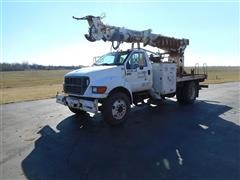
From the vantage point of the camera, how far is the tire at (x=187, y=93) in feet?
40.4

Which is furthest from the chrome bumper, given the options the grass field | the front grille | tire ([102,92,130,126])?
the grass field

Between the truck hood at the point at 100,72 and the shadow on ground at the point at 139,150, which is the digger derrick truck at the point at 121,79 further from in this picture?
the shadow on ground at the point at 139,150

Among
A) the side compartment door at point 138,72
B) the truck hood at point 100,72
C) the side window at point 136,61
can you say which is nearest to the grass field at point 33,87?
the side compartment door at point 138,72

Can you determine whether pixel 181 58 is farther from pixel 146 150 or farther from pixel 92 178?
pixel 92 178

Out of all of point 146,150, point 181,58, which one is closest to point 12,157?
point 146,150

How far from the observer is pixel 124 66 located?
8.91 m

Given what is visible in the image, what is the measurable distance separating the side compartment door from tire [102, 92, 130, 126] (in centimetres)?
84

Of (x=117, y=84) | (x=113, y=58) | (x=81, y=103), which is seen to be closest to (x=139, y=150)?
(x=81, y=103)

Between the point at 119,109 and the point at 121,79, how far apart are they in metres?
1.01

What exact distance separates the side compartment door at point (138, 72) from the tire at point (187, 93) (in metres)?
2.87

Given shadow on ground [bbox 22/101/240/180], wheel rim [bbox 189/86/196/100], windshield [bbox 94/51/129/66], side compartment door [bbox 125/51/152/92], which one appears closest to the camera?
shadow on ground [bbox 22/101/240/180]

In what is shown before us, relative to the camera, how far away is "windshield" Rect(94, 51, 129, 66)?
923 centimetres

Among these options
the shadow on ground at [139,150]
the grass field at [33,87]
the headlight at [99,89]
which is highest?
the headlight at [99,89]

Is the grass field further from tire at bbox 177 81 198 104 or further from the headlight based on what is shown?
the headlight
